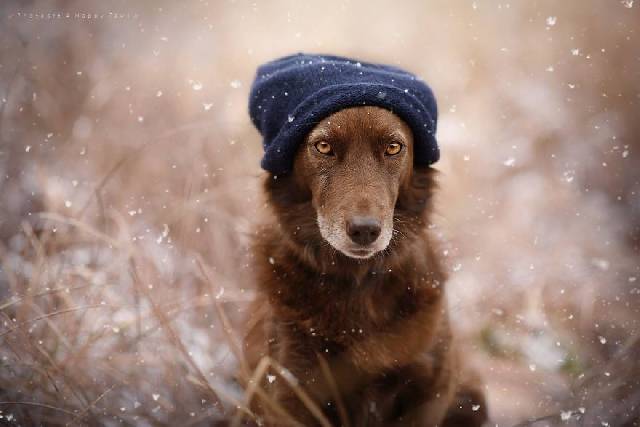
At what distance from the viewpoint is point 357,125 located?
2295 millimetres

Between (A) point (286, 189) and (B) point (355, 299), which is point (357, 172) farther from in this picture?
(B) point (355, 299)

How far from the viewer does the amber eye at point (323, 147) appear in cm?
234

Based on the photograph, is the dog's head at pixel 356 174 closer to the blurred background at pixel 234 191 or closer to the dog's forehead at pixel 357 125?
the dog's forehead at pixel 357 125

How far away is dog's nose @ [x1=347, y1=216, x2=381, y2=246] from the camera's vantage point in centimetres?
214

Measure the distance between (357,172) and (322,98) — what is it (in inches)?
14.7

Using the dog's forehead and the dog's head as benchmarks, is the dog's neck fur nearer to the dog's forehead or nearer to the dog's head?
the dog's head

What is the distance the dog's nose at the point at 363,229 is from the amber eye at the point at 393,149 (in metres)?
0.39

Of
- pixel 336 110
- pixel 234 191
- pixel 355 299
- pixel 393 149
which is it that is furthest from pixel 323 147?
pixel 234 191

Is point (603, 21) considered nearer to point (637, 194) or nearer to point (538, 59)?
point (538, 59)

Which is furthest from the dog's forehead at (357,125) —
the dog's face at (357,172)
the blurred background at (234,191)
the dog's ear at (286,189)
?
the blurred background at (234,191)

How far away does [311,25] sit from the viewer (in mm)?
5289

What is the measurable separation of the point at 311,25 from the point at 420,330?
12.5ft

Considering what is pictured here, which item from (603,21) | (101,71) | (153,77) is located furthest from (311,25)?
(603,21)

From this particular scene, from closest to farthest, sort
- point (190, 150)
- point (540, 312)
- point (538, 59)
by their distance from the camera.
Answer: point (540, 312), point (190, 150), point (538, 59)
